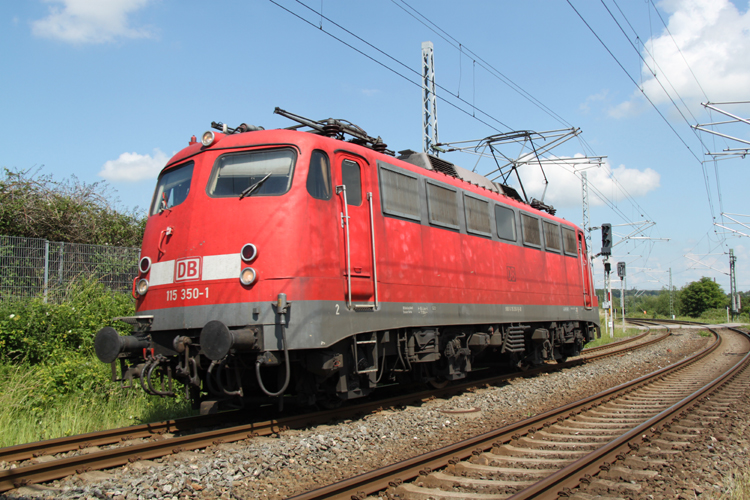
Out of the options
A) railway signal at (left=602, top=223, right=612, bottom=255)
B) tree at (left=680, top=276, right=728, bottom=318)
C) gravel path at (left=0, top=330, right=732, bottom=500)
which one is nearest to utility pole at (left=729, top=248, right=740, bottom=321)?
tree at (left=680, top=276, right=728, bottom=318)

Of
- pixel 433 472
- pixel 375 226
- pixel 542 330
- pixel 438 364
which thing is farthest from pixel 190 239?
pixel 542 330

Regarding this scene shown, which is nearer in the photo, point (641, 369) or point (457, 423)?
point (457, 423)

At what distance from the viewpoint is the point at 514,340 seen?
11289mm

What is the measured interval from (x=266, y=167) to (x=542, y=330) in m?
7.94

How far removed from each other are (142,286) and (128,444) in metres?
1.99

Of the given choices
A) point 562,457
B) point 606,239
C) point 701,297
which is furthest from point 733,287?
point 562,457

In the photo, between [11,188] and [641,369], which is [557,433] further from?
[11,188]

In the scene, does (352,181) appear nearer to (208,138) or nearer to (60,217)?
(208,138)

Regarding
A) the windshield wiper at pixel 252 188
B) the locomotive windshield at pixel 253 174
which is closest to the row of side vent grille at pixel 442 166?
the locomotive windshield at pixel 253 174

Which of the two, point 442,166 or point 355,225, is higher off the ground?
point 442,166

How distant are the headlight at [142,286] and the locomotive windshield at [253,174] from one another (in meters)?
1.47

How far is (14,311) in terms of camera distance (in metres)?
9.27

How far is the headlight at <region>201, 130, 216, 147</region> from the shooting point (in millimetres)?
7129

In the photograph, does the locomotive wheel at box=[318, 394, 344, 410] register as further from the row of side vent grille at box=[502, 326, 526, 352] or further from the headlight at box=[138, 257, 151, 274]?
the row of side vent grille at box=[502, 326, 526, 352]
